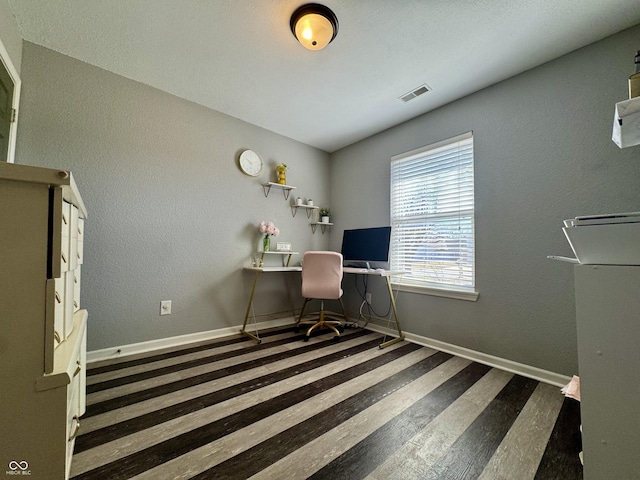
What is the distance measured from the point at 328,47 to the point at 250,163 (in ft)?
4.74

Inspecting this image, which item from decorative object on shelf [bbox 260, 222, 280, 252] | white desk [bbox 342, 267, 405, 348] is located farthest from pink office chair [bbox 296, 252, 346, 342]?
decorative object on shelf [bbox 260, 222, 280, 252]

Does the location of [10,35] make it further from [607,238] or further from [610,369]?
[610,369]

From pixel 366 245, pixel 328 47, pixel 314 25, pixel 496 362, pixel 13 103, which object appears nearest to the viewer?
pixel 314 25

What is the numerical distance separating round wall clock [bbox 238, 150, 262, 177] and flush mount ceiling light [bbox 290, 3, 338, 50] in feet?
4.58

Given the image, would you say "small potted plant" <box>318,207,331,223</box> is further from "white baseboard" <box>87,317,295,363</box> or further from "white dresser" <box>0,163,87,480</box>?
"white dresser" <box>0,163,87,480</box>

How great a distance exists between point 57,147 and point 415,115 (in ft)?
10.4

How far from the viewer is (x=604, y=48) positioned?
1.65 meters

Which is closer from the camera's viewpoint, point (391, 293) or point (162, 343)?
point (162, 343)

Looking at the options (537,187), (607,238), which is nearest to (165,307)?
(607,238)

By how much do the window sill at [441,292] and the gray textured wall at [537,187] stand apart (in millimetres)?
58

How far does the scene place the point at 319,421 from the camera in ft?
4.32

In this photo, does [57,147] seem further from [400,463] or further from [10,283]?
[400,463]

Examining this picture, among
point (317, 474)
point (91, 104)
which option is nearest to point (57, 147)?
point (91, 104)

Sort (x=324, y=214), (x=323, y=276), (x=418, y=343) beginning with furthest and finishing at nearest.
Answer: (x=324, y=214), (x=323, y=276), (x=418, y=343)
